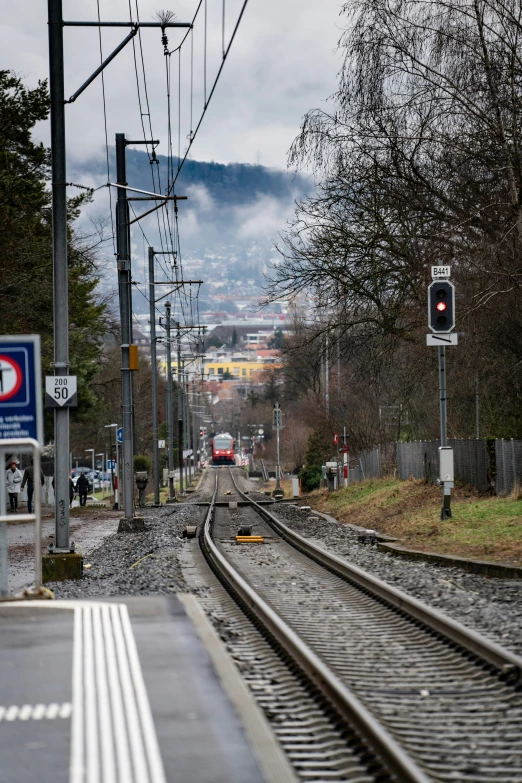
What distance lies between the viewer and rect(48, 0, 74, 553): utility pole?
17.0 m

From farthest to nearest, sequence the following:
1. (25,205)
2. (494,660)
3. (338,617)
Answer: (25,205) → (338,617) → (494,660)

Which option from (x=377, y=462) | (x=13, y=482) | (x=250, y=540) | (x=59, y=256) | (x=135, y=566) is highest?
(x=59, y=256)

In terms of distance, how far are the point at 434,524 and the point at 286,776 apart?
16820 millimetres

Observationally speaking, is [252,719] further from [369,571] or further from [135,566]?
[135,566]

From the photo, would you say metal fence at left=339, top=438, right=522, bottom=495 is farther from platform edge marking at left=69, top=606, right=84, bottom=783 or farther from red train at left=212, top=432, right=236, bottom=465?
red train at left=212, top=432, right=236, bottom=465

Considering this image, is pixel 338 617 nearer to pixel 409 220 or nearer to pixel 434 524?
pixel 434 524

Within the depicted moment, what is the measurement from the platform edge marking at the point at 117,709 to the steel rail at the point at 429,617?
2.85 m

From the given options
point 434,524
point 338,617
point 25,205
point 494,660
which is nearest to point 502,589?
point 338,617

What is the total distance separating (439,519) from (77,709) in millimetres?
16604

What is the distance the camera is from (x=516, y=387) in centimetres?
2705

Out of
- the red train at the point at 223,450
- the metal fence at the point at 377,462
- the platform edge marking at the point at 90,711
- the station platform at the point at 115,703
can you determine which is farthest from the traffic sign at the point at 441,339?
the red train at the point at 223,450

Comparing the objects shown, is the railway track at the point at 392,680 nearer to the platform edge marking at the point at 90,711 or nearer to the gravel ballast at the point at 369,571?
the gravel ballast at the point at 369,571

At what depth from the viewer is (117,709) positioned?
6.29 meters

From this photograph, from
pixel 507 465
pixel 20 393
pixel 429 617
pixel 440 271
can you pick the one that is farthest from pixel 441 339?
pixel 20 393
